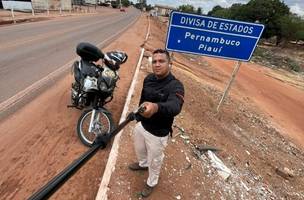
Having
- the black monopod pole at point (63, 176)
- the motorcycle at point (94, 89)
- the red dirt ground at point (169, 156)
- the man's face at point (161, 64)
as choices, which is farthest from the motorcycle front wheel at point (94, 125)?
the black monopod pole at point (63, 176)

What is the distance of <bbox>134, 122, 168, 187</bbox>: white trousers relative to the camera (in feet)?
11.0

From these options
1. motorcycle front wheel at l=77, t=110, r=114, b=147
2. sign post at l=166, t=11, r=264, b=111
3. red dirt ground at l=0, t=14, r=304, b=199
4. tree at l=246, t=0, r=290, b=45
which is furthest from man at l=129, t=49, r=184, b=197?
tree at l=246, t=0, r=290, b=45

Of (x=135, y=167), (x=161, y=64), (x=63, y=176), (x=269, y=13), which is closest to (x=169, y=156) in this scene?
(x=135, y=167)

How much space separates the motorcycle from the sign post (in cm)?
198

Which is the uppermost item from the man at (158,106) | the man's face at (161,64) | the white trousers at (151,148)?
the man's face at (161,64)

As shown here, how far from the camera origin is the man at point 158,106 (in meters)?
2.88

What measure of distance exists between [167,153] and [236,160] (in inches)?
92.9

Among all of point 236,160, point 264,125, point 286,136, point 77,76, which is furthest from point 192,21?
point 286,136

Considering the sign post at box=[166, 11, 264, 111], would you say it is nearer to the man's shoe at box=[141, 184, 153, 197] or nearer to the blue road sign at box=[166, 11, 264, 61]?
the blue road sign at box=[166, 11, 264, 61]

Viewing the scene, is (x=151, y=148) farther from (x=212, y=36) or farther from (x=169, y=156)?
(x=212, y=36)

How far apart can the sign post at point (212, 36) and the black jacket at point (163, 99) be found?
3489 mm

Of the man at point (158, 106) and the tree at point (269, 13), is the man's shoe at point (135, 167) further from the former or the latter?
the tree at point (269, 13)

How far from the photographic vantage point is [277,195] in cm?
559

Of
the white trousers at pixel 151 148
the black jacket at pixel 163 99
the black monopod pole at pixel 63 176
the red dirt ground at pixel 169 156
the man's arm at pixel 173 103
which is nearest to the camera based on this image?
the black monopod pole at pixel 63 176
